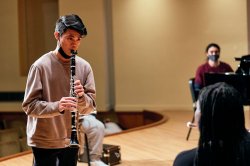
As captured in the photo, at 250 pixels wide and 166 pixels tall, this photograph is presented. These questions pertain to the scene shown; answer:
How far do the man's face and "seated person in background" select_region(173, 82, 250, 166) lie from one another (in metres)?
0.88

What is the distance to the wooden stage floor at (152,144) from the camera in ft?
14.2

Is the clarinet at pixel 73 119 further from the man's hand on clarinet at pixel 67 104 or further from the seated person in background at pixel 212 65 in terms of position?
the seated person in background at pixel 212 65

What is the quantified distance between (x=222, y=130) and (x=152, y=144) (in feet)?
12.4

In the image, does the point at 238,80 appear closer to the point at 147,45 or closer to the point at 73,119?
the point at 73,119

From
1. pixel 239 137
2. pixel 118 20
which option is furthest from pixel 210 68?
pixel 239 137

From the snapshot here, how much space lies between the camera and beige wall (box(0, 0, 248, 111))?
762cm

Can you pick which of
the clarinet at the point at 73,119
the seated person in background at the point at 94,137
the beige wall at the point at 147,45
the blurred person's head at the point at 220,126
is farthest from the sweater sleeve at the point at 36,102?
the beige wall at the point at 147,45

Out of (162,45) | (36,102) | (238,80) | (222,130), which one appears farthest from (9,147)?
(222,130)

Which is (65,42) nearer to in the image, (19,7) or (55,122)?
(55,122)

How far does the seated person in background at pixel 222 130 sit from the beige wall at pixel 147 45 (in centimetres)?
625

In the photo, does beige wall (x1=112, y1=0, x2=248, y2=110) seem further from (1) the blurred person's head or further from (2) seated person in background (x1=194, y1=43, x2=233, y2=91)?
(1) the blurred person's head

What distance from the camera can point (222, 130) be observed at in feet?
4.57

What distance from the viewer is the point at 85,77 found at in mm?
2242

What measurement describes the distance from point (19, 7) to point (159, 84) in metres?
3.12
